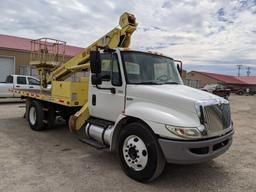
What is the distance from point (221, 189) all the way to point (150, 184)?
1.17 m

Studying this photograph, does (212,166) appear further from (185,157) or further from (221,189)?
(185,157)

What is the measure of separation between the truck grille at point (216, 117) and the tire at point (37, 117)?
18.0 ft

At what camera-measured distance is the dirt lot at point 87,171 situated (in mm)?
4359

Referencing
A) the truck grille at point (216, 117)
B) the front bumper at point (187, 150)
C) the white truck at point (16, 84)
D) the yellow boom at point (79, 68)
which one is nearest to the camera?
the front bumper at point (187, 150)

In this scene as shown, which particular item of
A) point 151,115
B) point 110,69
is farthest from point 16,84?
point 151,115

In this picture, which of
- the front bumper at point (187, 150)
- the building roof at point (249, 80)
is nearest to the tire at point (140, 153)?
the front bumper at point (187, 150)

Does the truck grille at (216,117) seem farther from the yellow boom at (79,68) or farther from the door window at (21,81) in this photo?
the door window at (21,81)

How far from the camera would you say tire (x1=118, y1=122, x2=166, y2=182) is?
14.1 feet

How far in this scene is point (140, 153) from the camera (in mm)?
4520

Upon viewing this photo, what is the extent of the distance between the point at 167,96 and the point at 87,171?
206 cm

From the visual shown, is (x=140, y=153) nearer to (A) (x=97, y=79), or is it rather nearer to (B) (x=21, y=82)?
(A) (x=97, y=79)

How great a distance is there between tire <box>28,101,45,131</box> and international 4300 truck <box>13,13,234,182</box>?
4.33 ft

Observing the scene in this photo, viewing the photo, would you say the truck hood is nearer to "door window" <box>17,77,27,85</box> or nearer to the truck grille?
the truck grille

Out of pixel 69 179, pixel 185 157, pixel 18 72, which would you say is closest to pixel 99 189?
pixel 69 179
